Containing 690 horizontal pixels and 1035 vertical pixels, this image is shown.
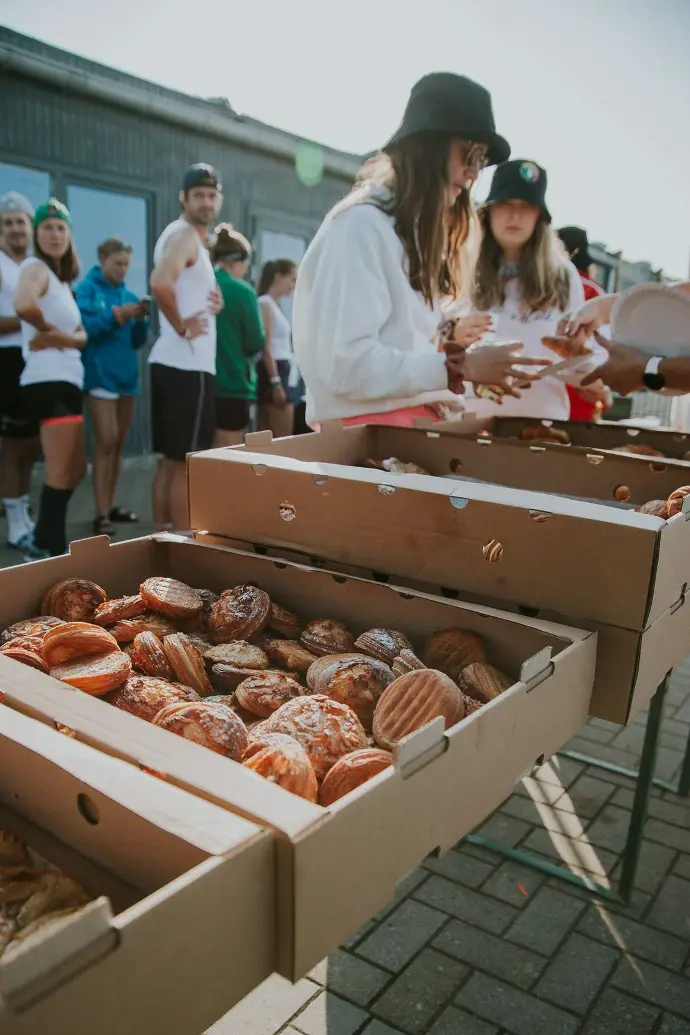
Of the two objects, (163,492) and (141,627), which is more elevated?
(141,627)

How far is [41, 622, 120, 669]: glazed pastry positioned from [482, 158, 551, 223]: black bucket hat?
98.8 inches

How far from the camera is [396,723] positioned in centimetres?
121

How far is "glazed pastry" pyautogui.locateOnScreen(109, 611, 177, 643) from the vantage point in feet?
4.94

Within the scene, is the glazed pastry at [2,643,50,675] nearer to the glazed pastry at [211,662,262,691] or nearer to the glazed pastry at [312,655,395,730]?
the glazed pastry at [211,662,262,691]

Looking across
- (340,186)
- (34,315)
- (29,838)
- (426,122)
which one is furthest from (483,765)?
(340,186)

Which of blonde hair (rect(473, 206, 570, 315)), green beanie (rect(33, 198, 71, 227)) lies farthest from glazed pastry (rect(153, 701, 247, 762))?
green beanie (rect(33, 198, 71, 227))

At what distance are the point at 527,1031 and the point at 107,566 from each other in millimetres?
1470

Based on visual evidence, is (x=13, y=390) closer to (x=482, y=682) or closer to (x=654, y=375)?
(x=654, y=375)

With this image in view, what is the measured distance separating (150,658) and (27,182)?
6.63 metres

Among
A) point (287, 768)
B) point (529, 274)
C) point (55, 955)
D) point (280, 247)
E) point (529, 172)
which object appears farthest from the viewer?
point (280, 247)

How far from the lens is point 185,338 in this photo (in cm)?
447

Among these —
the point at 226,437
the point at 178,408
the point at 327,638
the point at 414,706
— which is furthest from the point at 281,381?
the point at 414,706

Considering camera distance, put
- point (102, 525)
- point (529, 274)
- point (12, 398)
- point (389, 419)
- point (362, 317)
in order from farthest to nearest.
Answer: point (102, 525) < point (12, 398) < point (529, 274) < point (389, 419) < point (362, 317)

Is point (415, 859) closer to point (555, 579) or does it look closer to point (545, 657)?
point (545, 657)
